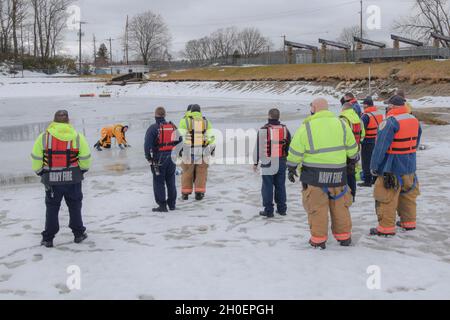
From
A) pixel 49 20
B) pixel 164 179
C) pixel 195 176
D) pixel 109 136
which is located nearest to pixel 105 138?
pixel 109 136

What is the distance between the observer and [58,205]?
252 inches

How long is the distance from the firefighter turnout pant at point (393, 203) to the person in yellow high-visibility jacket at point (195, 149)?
3.39 metres

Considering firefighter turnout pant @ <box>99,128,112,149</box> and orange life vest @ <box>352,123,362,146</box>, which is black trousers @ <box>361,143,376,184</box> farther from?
firefighter turnout pant @ <box>99,128,112,149</box>

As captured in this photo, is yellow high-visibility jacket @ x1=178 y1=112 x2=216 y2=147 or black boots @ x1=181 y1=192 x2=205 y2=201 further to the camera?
black boots @ x1=181 y1=192 x2=205 y2=201

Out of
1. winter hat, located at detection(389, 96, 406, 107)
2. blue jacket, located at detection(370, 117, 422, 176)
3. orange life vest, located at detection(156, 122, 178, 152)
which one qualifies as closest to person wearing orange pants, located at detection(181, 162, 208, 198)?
orange life vest, located at detection(156, 122, 178, 152)

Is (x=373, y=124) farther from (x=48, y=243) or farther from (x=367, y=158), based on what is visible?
(x=48, y=243)

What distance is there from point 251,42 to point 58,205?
13147 cm

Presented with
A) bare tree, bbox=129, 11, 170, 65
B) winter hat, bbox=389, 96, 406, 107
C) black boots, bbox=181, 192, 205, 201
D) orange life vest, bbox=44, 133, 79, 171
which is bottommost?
black boots, bbox=181, 192, 205, 201

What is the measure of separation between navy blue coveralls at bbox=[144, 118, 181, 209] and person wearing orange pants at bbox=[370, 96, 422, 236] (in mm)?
3318

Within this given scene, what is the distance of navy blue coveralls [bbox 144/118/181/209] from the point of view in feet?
26.2

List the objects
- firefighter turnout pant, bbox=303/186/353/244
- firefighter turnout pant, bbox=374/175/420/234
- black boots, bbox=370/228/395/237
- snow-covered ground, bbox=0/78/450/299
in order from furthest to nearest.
A: 1. black boots, bbox=370/228/395/237
2. firefighter turnout pant, bbox=374/175/420/234
3. firefighter turnout pant, bbox=303/186/353/244
4. snow-covered ground, bbox=0/78/450/299

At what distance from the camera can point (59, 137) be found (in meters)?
6.17

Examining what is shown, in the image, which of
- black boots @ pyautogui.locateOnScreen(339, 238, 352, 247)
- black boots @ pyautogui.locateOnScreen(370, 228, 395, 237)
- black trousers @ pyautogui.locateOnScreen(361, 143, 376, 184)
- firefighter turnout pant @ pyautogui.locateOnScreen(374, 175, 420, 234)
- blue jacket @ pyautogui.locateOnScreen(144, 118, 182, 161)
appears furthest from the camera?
black trousers @ pyautogui.locateOnScreen(361, 143, 376, 184)

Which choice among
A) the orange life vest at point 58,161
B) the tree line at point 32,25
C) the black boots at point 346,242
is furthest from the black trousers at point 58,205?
the tree line at point 32,25
